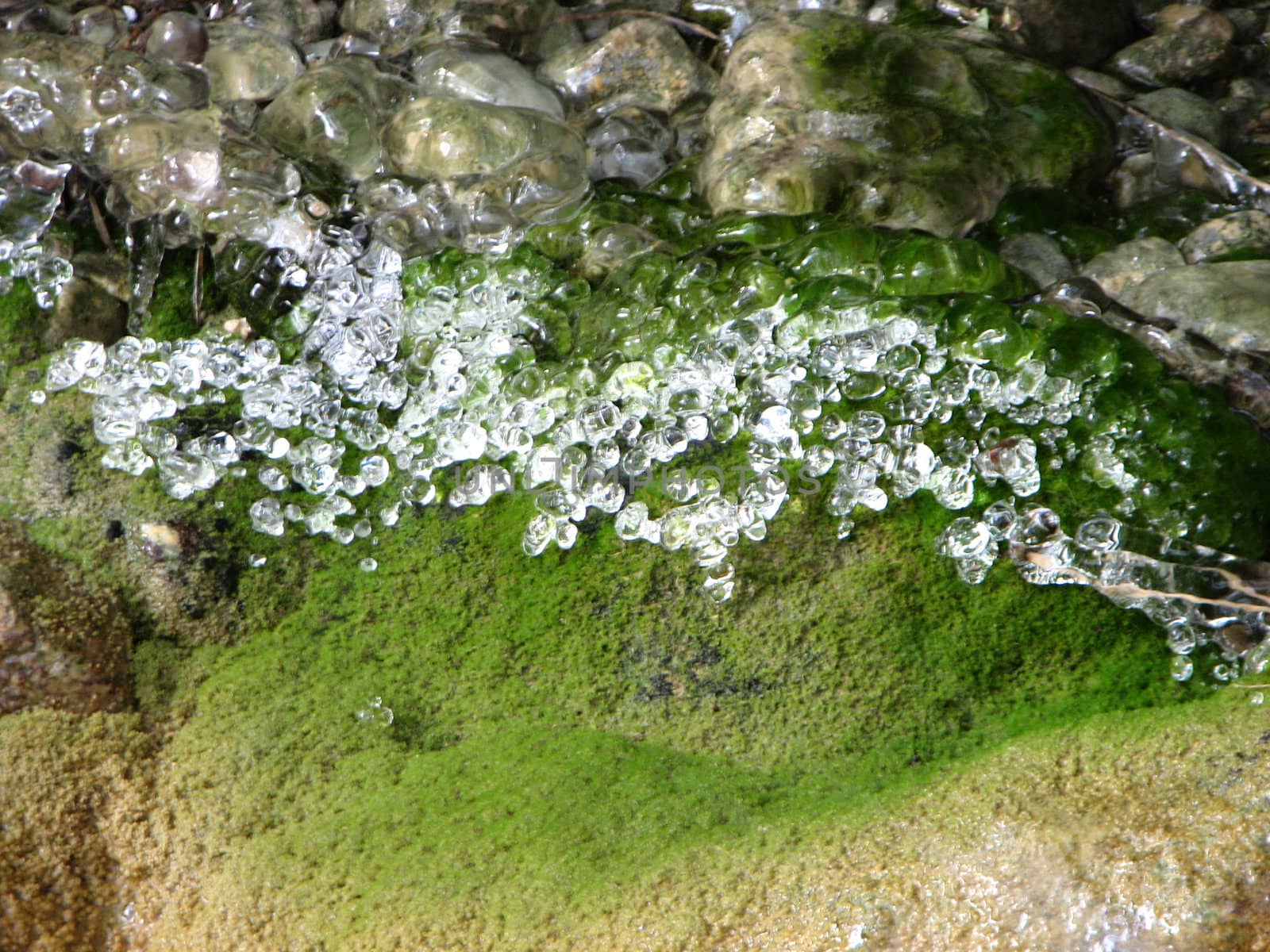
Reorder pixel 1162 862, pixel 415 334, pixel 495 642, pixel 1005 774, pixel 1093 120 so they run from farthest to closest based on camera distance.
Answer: pixel 1093 120, pixel 415 334, pixel 495 642, pixel 1005 774, pixel 1162 862

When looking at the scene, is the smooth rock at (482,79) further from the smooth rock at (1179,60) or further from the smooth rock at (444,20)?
the smooth rock at (1179,60)

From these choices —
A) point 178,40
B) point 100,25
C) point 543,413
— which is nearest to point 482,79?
point 178,40

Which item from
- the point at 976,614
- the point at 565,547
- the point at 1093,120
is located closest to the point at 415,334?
the point at 565,547

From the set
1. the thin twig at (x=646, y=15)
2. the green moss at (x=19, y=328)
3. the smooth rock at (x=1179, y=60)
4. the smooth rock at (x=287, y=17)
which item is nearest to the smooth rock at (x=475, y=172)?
the thin twig at (x=646, y=15)

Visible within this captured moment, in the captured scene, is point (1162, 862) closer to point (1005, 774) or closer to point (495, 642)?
point (1005, 774)

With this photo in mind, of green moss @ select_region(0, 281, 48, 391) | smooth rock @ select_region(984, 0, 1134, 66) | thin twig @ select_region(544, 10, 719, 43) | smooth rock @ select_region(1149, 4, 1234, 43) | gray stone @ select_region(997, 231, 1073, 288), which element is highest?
smooth rock @ select_region(1149, 4, 1234, 43)

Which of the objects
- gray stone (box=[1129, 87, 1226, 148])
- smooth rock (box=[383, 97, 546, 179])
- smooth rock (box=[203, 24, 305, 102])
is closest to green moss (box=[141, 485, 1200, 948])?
smooth rock (box=[383, 97, 546, 179])

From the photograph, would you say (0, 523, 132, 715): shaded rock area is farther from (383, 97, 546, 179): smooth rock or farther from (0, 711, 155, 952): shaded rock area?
(383, 97, 546, 179): smooth rock
